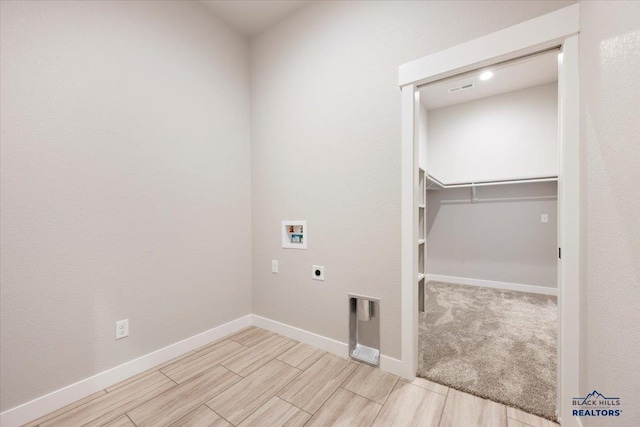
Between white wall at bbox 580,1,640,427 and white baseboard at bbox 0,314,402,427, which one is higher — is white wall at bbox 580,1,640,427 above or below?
above

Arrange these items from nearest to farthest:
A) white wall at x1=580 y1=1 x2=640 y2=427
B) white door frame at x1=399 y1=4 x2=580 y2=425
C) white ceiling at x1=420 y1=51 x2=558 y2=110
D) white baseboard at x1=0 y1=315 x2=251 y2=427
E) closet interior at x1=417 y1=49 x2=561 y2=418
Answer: white wall at x1=580 y1=1 x2=640 y2=427 < white door frame at x1=399 y1=4 x2=580 y2=425 < white baseboard at x1=0 y1=315 x2=251 y2=427 < closet interior at x1=417 y1=49 x2=561 y2=418 < white ceiling at x1=420 y1=51 x2=558 y2=110

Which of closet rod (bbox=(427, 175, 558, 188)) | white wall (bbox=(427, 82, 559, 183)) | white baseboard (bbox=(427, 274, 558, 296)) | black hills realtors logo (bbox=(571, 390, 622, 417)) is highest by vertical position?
white wall (bbox=(427, 82, 559, 183))

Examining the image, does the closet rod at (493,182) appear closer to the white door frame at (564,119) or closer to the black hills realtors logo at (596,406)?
the white door frame at (564,119)

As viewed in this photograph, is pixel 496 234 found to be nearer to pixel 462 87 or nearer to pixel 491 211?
pixel 491 211

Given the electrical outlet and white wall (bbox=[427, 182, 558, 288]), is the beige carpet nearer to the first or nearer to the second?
white wall (bbox=[427, 182, 558, 288])

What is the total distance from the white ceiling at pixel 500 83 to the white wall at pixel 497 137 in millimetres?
134

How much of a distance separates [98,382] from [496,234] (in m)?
4.74

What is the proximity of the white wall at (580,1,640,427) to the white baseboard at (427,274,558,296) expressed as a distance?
3.03m

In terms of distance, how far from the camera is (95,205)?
5.24 ft

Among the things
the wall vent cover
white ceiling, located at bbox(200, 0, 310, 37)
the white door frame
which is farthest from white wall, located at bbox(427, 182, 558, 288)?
white ceiling, located at bbox(200, 0, 310, 37)

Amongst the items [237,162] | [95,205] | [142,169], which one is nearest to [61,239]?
[95,205]

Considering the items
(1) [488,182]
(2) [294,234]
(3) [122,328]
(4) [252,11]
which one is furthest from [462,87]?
(3) [122,328]

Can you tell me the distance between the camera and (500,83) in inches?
135

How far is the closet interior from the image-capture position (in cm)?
259
